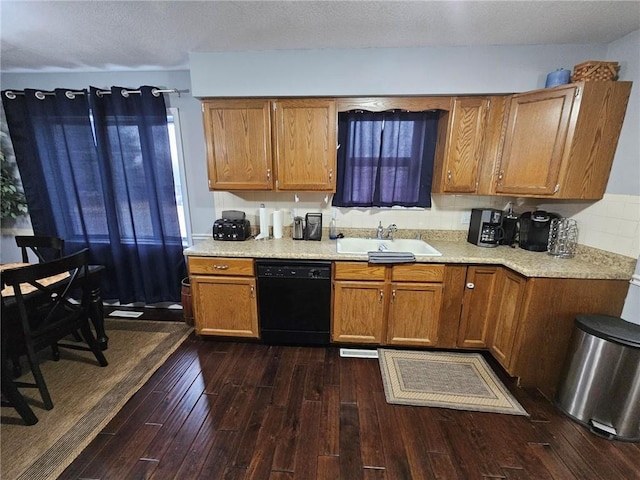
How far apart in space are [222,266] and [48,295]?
44.3 inches

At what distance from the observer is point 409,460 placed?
148cm

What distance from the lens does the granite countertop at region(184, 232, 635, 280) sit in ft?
5.94

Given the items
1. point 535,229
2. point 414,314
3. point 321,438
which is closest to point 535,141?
point 535,229

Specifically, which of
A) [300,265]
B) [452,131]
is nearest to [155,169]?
[300,265]

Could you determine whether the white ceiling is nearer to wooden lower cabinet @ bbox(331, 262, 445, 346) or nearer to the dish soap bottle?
the dish soap bottle

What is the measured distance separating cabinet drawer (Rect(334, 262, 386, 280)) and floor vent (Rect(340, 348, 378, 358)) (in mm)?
687

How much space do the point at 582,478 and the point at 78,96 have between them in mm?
4700

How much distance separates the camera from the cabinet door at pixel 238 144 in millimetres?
2289

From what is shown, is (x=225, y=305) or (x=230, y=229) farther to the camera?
(x=230, y=229)

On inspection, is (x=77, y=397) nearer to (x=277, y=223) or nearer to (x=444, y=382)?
(x=277, y=223)

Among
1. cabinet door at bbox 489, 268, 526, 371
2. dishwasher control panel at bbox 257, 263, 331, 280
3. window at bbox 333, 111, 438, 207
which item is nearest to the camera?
cabinet door at bbox 489, 268, 526, 371

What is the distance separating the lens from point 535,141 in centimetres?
202

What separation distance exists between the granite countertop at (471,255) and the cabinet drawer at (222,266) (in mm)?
49

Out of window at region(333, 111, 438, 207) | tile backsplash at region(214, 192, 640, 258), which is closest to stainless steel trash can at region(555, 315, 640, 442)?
tile backsplash at region(214, 192, 640, 258)
